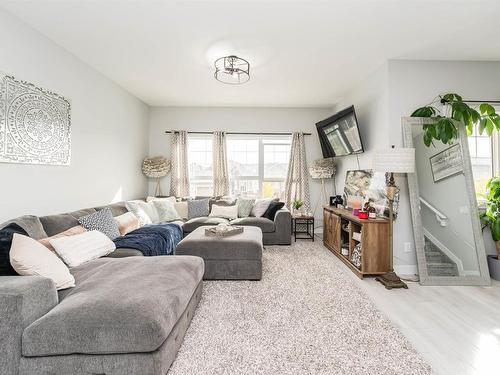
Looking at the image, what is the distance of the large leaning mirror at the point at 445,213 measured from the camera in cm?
280

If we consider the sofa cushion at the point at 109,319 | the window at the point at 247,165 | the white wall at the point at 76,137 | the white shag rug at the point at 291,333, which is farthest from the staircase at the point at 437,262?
the white wall at the point at 76,137

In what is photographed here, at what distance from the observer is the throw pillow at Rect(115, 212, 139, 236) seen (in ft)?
10.1

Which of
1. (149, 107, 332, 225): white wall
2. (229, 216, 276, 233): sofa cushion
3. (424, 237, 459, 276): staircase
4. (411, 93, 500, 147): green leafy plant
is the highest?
(149, 107, 332, 225): white wall

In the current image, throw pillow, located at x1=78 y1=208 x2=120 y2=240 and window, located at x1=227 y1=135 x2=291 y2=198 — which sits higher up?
window, located at x1=227 y1=135 x2=291 y2=198

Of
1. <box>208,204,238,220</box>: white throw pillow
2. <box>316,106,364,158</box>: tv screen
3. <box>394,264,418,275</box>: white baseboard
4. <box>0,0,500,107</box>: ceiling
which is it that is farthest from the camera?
<box>208,204,238,220</box>: white throw pillow

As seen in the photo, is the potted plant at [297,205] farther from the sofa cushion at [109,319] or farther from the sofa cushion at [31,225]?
the sofa cushion at [31,225]

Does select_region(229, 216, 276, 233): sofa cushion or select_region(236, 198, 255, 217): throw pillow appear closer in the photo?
select_region(229, 216, 276, 233): sofa cushion

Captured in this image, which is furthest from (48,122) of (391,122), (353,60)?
(391,122)

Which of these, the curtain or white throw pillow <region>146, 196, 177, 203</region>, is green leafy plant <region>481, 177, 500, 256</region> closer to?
the curtain

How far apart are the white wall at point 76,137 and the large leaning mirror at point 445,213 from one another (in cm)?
417

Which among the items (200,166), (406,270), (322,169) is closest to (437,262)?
(406,270)

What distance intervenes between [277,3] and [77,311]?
264cm

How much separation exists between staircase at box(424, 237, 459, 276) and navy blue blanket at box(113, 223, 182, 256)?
10.5 ft

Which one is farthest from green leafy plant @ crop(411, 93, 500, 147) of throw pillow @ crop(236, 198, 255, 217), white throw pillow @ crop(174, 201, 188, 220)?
white throw pillow @ crop(174, 201, 188, 220)
